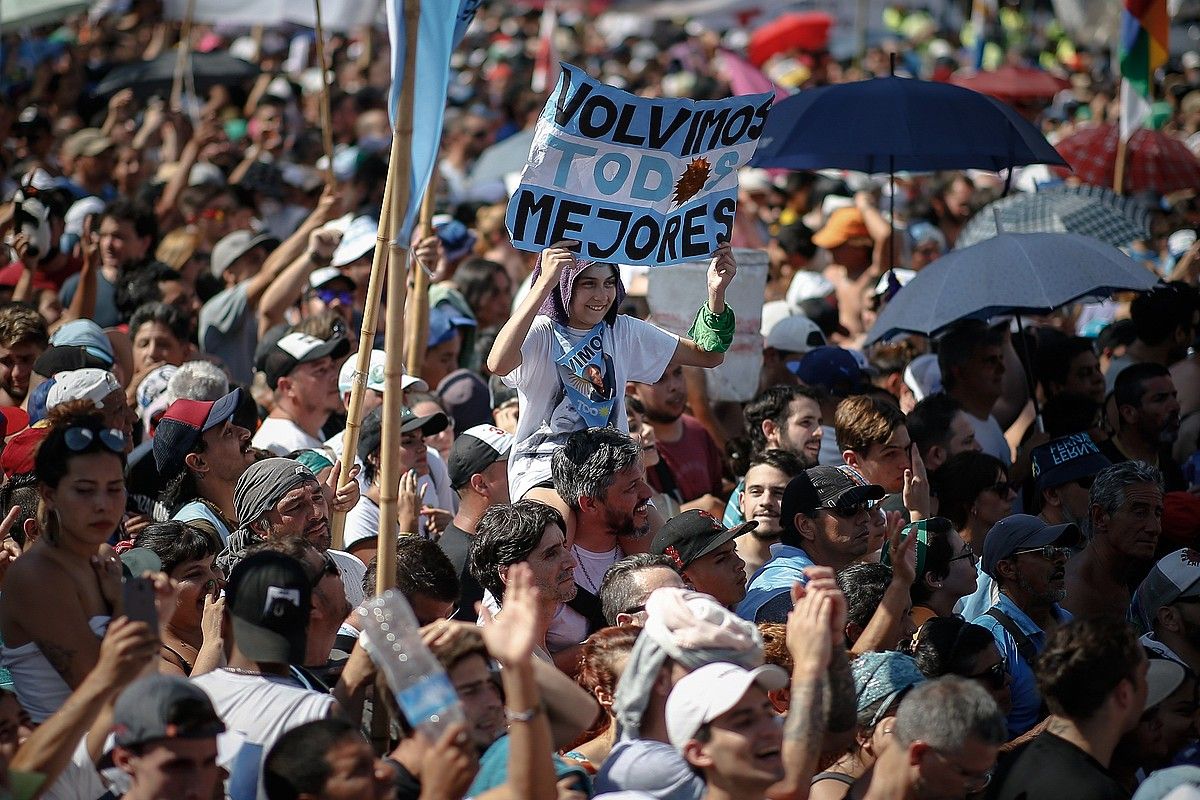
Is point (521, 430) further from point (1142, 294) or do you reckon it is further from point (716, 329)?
point (1142, 294)

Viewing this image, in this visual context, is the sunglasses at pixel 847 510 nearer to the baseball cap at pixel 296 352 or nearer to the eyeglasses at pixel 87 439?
the baseball cap at pixel 296 352

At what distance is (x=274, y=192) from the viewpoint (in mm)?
12648

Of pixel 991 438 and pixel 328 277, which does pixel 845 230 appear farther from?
pixel 328 277

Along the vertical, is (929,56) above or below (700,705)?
above

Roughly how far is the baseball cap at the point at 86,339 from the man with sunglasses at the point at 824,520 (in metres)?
3.23

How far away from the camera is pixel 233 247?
9867mm

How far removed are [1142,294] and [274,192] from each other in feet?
22.8

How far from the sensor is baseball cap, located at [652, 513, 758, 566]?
546cm

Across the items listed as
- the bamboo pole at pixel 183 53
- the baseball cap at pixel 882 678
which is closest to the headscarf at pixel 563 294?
the baseball cap at pixel 882 678

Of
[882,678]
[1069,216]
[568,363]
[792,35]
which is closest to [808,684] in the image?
[882,678]

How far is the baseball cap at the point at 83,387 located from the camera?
19.9ft

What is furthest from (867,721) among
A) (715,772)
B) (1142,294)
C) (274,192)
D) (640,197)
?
(274,192)

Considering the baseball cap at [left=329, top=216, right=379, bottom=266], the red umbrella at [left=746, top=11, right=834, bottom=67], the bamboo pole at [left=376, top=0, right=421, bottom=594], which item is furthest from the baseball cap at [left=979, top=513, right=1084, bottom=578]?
the red umbrella at [left=746, top=11, right=834, bottom=67]

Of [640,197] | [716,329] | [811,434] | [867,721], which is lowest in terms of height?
[867,721]
